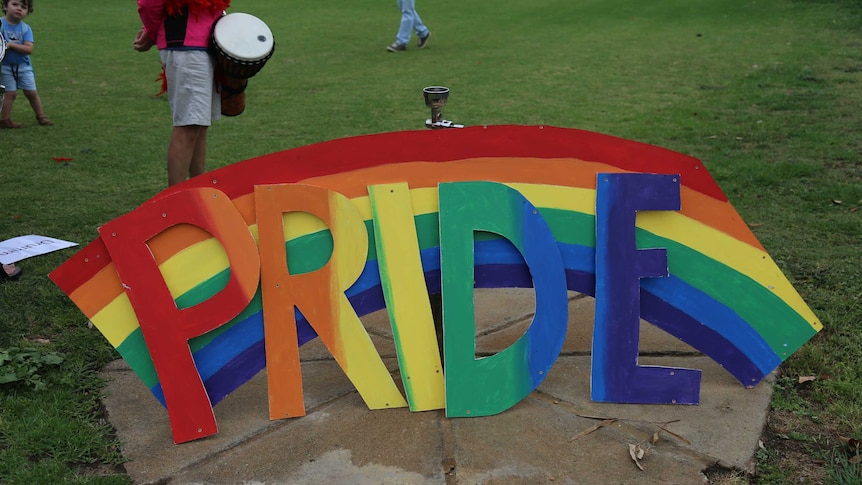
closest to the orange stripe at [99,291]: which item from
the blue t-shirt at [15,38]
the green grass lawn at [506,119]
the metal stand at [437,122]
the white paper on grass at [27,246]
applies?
the green grass lawn at [506,119]

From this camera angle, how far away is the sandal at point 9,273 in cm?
444

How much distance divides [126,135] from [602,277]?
5891mm

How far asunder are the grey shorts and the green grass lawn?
3.49 feet

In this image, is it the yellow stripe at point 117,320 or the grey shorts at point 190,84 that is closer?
the yellow stripe at point 117,320

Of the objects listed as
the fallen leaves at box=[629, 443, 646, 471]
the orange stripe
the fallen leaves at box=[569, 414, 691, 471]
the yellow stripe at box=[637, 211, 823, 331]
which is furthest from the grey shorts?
the fallen leaves at box=[629, 443, 646, 471]

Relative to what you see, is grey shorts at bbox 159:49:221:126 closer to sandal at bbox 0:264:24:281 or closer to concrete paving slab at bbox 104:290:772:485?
sandal at bbox 0:264:24:281

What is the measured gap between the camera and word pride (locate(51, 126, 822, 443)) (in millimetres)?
3018

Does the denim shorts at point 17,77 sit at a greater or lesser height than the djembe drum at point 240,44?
lesser

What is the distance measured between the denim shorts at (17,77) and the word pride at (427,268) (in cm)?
598

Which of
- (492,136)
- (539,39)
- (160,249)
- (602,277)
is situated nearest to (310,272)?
(160,249)

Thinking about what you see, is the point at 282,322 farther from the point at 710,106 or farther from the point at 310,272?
the point at 710,106

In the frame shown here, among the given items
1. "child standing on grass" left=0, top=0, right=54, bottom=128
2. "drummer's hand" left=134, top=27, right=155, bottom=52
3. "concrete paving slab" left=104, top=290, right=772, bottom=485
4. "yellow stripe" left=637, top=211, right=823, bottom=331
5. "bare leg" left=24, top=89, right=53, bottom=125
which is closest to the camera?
"concrete paving slab" left=104, top=290, right=772, bottom=485

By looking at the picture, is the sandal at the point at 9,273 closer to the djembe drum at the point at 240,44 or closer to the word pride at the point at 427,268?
the djembe drum at the point at 240,44

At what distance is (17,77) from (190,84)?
4.50m
